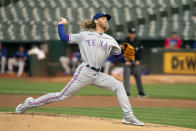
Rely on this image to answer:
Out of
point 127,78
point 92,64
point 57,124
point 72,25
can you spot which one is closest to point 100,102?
point 127,78

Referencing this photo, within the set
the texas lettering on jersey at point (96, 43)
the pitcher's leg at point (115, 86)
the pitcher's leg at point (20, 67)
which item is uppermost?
the texas lettering on jersey at point (96, 43)

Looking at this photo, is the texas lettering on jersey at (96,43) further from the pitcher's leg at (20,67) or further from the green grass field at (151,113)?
the pitcher's leg at (20,67)

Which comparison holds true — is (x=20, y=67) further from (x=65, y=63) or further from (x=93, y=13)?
(x=93, y=13)

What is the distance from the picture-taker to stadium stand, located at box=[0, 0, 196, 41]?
1995 centimetres

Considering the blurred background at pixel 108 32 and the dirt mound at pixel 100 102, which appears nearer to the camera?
the dirt mound at pixel 100 102

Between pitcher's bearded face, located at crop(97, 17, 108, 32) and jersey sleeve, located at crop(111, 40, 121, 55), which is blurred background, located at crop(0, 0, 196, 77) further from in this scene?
pitcher's bearded face, located at crop(97, 17, 108, 32)

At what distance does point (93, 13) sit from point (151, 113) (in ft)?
39.9

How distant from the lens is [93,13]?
66.9ft

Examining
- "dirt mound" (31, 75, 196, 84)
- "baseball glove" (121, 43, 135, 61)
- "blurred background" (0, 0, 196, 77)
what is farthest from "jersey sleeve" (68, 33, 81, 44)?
"blurred background" (0, 0, 196, 77)

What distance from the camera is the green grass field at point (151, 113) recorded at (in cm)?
769

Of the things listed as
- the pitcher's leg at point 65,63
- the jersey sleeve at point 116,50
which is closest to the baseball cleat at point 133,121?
the jersey sleeve at point 116,50

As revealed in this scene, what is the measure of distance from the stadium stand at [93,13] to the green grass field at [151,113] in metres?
10.1

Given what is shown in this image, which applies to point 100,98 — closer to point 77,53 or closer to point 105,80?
point 105,80

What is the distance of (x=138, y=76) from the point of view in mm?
11711
